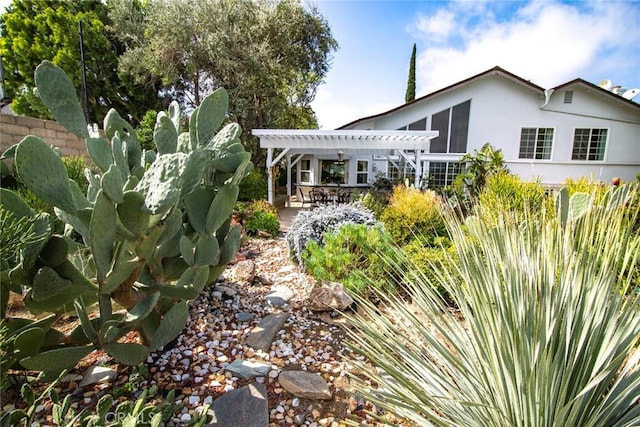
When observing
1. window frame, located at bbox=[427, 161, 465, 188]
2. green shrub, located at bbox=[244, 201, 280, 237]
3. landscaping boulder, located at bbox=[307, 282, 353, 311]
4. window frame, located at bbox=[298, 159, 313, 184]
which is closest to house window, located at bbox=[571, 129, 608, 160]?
window frame, located at bbox=[427, 161, 465, 188]

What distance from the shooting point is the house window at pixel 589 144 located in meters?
12.7

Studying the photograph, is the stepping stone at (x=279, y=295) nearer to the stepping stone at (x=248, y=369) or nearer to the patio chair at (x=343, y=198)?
the stepping stone at (x=248, y=369)

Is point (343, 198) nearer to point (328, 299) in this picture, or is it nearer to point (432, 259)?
point (432, 259)

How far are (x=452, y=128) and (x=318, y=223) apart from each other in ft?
36.0

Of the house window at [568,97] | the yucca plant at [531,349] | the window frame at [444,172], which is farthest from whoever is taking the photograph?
the window frame at [444,172]

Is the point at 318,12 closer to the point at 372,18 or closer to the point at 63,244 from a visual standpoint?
the point at 372,18

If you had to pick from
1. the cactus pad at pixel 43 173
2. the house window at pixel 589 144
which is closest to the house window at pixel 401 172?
the house window at pixel 589 144

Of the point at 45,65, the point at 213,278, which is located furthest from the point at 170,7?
the point at 213,278

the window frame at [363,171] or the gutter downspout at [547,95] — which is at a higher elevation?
the gutter downspout at [547,95]

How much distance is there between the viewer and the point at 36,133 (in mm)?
Result: 4852

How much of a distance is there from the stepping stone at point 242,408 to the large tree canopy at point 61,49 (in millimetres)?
14228

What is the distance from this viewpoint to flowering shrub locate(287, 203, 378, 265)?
4590mm

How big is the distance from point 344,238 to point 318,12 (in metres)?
11.2

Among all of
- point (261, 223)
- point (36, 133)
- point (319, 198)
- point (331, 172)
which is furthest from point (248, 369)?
point (331, 172)
